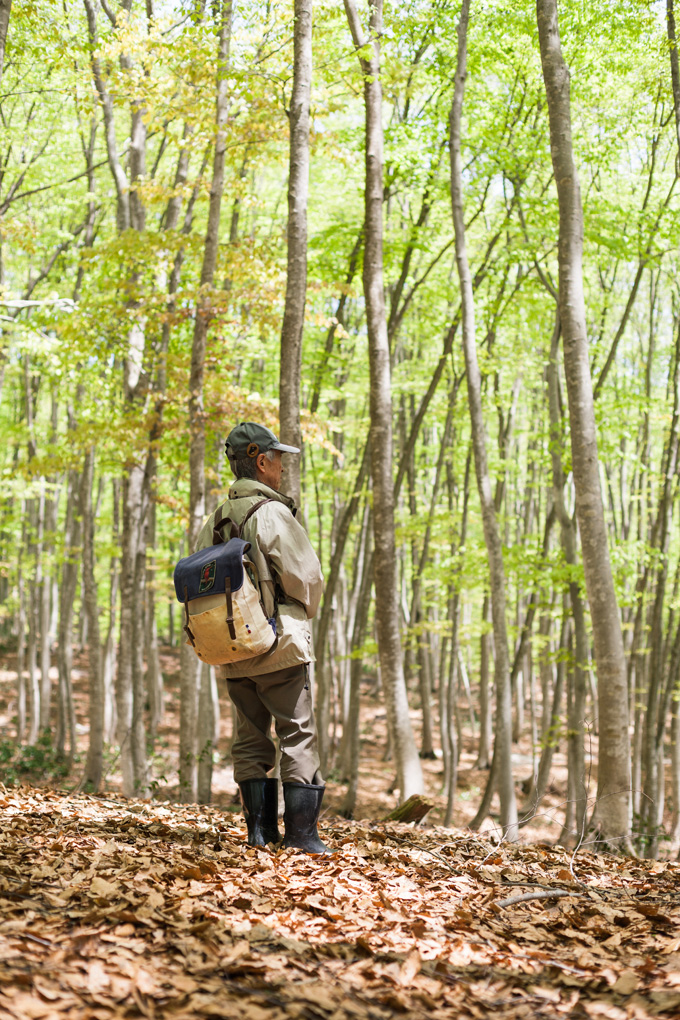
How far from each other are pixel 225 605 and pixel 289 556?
1.28ft

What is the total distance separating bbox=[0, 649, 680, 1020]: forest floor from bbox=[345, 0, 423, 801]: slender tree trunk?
270cm

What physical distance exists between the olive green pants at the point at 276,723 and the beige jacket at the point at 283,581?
0.29 ft

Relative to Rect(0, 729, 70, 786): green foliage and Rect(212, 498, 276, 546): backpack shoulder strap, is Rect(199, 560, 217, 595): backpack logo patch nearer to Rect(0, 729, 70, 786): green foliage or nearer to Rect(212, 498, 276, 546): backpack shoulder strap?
Rect(212, 498, 276, 546): backpack shoulder strap

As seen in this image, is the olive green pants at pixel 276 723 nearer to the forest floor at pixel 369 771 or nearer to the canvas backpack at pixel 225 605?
the canvas backpack at pixel 225 605

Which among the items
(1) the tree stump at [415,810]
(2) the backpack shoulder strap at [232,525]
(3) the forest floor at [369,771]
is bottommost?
(3) the forest floor at [369,771]

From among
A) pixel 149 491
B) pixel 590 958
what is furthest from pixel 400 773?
pixel 149 491

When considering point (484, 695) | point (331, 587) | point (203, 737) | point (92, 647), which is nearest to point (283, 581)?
point (331, 587)

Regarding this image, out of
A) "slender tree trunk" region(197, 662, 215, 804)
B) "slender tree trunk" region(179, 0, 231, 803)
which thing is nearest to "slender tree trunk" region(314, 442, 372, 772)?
"slender tree trunk" region(197, 662, 215, 804)

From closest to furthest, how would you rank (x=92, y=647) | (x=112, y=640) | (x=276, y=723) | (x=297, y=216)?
(x=276, y=723) → (x=297, y=216) → (x=92, y=647) → (x=112, y=640)

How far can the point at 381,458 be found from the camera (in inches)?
282

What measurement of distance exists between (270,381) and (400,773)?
10.9m

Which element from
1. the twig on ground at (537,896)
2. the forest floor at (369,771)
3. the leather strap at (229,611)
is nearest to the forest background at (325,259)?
the forest floor at (369,771)

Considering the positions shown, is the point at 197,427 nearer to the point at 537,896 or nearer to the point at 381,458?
the point at 381,458

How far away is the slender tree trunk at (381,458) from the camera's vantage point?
6914 millimetres
